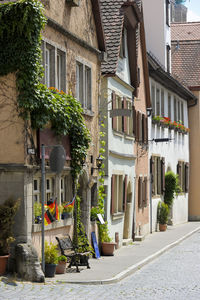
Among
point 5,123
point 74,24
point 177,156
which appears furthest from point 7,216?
point 177,156

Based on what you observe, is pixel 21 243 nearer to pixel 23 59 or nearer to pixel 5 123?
pixel 5 123

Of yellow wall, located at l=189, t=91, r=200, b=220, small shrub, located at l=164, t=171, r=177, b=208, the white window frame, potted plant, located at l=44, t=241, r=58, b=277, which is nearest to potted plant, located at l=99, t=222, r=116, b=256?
the white window frame

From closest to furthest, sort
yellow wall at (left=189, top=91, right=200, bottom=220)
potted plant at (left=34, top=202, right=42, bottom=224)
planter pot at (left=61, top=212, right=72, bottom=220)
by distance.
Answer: potted plant at (left=34, top=202, right=42, bottom=224), planter pot at (left=61, top=212, right=72, bottom=220), yellow wall at (left=189, top=91, right=200, bottom=220)

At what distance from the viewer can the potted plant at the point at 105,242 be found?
71.7 feet

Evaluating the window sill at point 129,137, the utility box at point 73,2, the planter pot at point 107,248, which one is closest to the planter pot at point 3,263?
the utility box at point 73,2

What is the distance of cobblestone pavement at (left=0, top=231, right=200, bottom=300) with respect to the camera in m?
12.9

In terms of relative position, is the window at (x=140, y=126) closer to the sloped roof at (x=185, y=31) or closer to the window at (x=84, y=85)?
the window at (x=84, y=85)

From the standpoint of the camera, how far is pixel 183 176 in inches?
1692

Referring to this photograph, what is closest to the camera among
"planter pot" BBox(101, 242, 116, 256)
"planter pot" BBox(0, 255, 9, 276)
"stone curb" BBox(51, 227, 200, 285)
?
"planter pot" BBox(0, 255, 9, 276)

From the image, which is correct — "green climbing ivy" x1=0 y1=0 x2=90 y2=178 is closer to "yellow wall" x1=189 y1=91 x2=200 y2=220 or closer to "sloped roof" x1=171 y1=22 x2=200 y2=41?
"yellow wall" x1=189 y1=91 x2=200 y2=220

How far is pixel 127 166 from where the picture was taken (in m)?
27.1

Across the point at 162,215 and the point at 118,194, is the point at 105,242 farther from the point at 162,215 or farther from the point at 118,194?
the point at 162,215

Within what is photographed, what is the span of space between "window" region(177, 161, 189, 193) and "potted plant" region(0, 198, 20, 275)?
2720 cm

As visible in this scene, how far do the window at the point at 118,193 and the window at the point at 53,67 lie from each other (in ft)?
21.6
